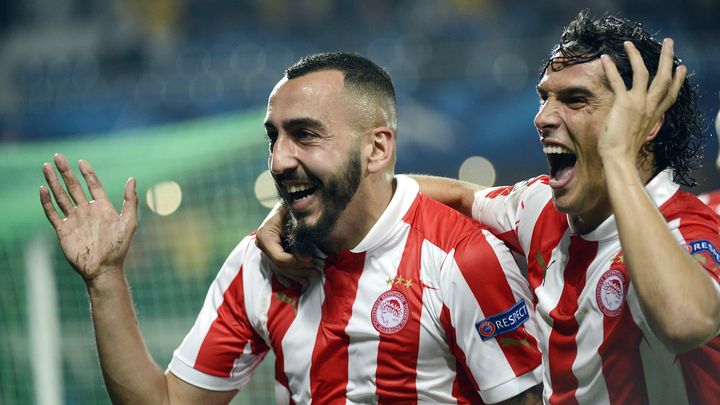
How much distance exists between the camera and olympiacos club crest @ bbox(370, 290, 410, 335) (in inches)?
91.2

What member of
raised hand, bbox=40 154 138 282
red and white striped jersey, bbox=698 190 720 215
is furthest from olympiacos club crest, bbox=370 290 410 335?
red and white striped jersey, bbox=698 190 720 215

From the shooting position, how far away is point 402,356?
2322mm

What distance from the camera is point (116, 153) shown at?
4.42 m

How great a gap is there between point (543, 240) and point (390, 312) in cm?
44

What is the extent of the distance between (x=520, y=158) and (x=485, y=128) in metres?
0.43

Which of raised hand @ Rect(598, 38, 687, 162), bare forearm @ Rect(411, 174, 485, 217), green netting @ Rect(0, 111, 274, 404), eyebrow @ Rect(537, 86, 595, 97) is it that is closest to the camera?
raised hand @ Rect(598, 38, 687, 162)

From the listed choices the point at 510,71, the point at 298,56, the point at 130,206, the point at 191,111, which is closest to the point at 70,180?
the point at 130,206

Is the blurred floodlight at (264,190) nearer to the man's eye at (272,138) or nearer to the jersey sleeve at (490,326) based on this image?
the man's eye at (272,138)

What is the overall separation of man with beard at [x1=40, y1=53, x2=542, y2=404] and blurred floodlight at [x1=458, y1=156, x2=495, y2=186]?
5823 millimetres

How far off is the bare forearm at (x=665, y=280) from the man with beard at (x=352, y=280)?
575 mm

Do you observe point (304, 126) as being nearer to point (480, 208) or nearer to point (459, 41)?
point (480, 208)

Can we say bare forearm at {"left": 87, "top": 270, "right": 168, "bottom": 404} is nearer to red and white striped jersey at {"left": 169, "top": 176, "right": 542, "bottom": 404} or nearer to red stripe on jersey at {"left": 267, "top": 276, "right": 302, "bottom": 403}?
red and white striped jersey at {"left": 169, "top": 176, "right": 542, "bottom": 404}

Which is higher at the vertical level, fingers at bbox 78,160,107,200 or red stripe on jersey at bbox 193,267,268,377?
fingers at bbox 78,160,107,200

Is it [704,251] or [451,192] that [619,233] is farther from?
[451,192]
